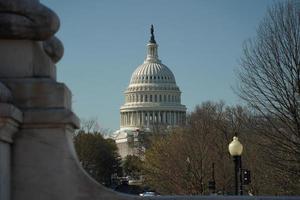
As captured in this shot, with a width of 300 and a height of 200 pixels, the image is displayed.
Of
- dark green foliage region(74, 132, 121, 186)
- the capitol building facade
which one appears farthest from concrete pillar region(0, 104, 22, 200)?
the capitol building facade

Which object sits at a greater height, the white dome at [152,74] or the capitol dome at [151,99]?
the white dome at [152,74]

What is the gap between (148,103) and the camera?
169 meters

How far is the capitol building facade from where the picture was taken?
546 ft

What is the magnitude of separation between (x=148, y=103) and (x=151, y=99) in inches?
75.4

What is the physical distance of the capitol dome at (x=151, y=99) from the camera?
167m

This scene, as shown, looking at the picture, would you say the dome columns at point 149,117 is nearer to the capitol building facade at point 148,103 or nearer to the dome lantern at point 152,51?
the capitol building facade at point 148,103

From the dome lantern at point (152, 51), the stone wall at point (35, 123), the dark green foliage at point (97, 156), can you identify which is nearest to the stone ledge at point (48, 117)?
the stone wall at point (35, 123)

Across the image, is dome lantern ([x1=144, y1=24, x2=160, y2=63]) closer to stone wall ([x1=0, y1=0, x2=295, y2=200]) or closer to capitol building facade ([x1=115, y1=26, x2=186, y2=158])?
capitol building facade ([x1=115, y1=26, x2=186, y2=158])

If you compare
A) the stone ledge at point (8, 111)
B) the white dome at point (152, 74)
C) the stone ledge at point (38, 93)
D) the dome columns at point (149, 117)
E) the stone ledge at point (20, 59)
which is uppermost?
the white dome at point (152, 74)

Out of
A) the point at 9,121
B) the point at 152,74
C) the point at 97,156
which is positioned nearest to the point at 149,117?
the point at 152,74

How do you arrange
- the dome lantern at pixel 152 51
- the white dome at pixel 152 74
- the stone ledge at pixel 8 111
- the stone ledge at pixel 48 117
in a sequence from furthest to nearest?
1. the dome lantern at pixel 152 51
2. the white dome at pixel 152 74
3. the stone ledge at pixel 48 117
4. the stone ledge at pixel 8 111

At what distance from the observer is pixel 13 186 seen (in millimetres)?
6336

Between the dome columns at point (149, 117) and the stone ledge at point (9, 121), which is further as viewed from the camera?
the dome columns at point (149, 117)

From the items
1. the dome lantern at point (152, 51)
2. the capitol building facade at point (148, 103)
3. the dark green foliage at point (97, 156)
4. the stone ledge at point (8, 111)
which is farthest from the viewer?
the dome lantern at point (152, 51)
